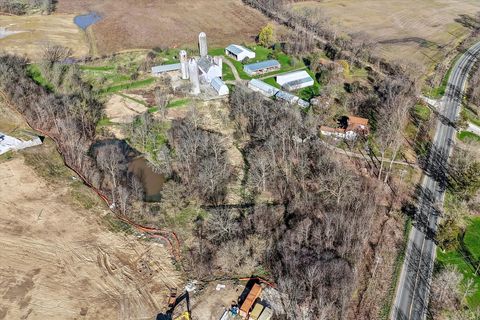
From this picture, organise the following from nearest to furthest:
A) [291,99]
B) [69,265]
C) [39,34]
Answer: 1. [69,265]
2. [291,99]
3. [39,34]

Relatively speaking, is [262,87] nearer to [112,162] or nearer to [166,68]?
[166,68]

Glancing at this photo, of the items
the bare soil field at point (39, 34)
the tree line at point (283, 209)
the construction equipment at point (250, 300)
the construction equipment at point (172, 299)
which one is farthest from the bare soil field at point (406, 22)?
the construction equipment at point (172, 299)

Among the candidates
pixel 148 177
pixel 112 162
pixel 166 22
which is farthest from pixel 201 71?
pixel 166 22

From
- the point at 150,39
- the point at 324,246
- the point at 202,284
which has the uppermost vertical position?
the point at 150,39

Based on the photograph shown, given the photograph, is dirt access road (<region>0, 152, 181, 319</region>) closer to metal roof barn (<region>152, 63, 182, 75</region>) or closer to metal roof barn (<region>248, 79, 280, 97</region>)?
metal roof barn (<region>152, 63, 182, 75</region>)

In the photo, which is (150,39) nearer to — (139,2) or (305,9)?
(139,2)

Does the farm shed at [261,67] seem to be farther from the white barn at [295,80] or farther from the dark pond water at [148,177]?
the dark pond water at [148,177]

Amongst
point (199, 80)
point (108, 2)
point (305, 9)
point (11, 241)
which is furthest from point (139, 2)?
point (11, 241)
